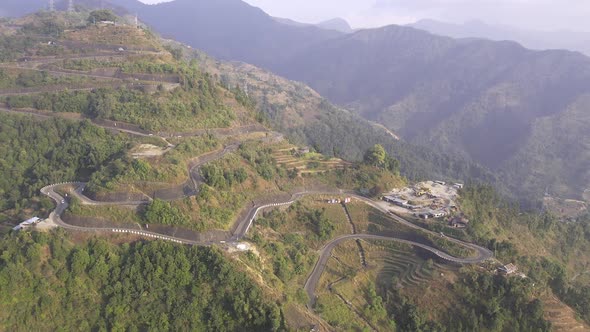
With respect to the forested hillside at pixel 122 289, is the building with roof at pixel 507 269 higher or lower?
higher

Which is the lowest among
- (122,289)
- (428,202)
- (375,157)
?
(122,289)

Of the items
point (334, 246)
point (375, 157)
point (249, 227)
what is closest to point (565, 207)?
point (375, 157)

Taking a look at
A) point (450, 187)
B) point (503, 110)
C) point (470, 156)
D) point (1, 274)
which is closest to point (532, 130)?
point (470, 156)

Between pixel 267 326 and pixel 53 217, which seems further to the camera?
pixel 53 217

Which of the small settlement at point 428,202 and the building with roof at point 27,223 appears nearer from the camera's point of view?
the building with roof at point 27,223

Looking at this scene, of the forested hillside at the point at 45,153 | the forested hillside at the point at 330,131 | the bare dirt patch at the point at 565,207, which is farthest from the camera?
the forested hillside at the point at 330,131

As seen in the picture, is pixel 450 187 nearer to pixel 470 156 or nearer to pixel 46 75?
pixel 46 75

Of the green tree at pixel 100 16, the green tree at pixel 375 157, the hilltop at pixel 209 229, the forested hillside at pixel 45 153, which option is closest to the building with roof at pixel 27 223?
the hilltop at pixel 209 229

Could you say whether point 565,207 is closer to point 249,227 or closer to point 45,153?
point 249,227

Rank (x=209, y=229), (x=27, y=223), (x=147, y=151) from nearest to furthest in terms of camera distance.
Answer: (x=27, y=223)
(x=209, y=229)
(x=147, y=151)

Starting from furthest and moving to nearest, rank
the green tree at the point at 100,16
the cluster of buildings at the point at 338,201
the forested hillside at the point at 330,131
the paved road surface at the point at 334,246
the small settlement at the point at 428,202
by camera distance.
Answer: the forested hillside at the point at 330,131 < the green tree at the point at 100,16 < the cluster of buildings at the point at 338,201 < the small settlement at the point at 428,202 < the paved road surface at the point at 334,246

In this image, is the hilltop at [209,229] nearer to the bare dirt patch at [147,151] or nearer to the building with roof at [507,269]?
the bare dirt patch at [147,151]
